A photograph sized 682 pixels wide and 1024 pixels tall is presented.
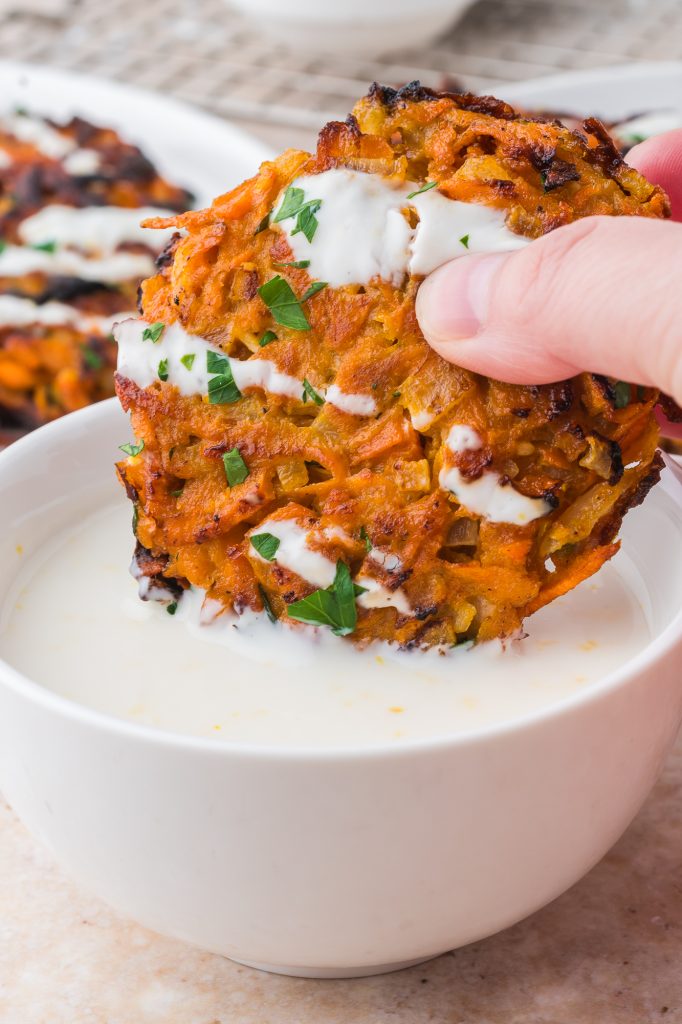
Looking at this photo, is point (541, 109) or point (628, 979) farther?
point (541, 109)

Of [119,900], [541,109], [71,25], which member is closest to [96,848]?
[119,900]

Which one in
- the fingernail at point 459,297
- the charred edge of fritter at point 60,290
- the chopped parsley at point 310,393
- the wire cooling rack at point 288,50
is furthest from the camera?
the wire cooling rack at point 288,50

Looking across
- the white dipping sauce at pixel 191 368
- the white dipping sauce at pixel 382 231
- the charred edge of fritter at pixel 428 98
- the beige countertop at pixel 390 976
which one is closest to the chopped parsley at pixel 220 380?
the white dipping sauce at pixel 191 368

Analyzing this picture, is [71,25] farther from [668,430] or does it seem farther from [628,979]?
[628,979]

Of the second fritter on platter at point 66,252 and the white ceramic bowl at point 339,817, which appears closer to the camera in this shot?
the white ceramic bowl at point 339,817

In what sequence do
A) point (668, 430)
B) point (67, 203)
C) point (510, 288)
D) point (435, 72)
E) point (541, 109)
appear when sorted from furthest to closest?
point (435, 72), point (541, 109), point (67, 203), point (668, 430), point (510, 288)

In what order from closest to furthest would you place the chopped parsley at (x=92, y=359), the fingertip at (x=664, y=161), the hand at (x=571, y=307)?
the hand at (x=571, y=307) < the fingertip at (x=664, y=161) < the chopped parsley at (x=92, y=359)

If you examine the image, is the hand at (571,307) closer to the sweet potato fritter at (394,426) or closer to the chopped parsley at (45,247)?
the sweet potato fritter at (394,426)
